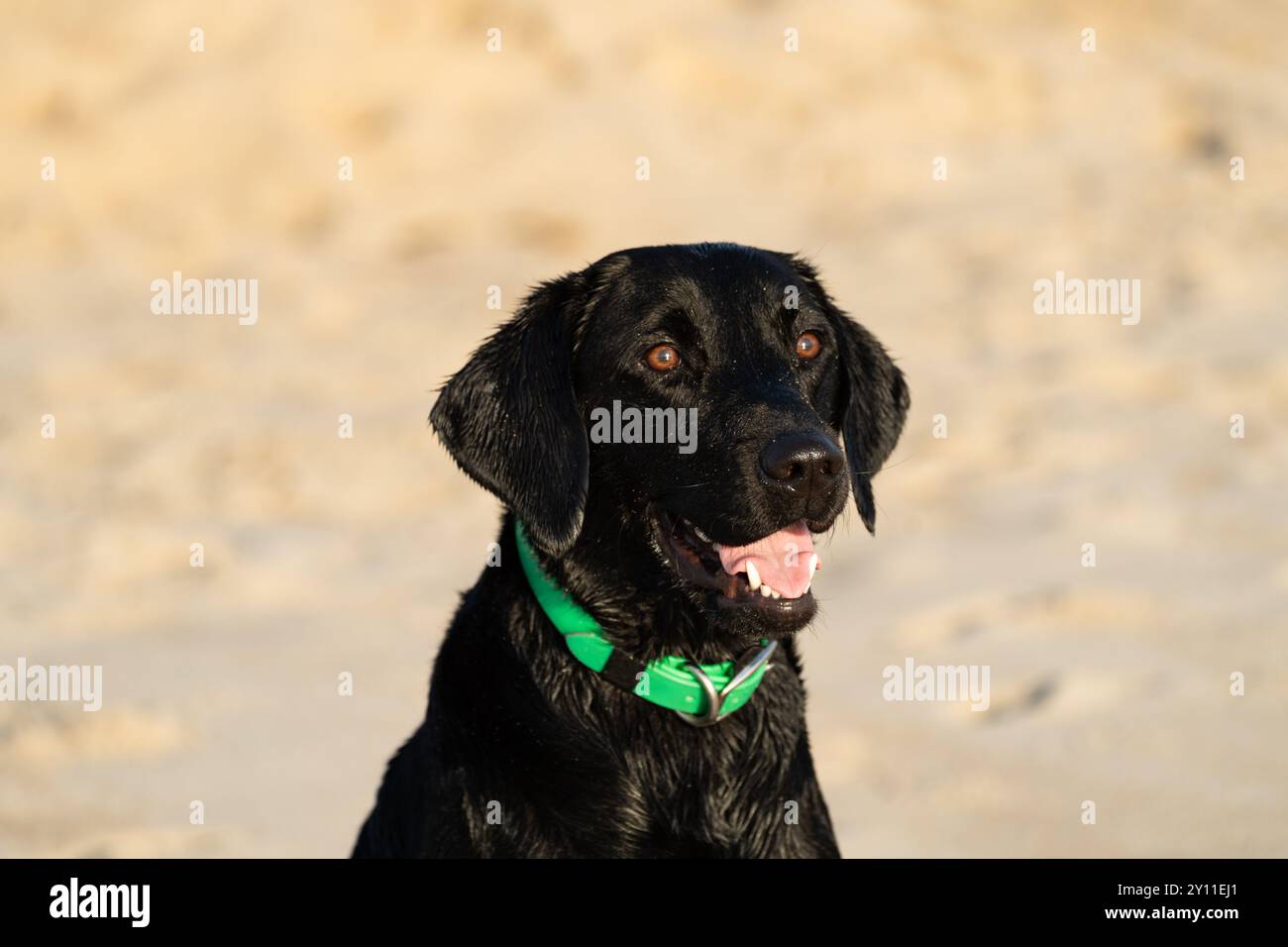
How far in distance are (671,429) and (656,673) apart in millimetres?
667

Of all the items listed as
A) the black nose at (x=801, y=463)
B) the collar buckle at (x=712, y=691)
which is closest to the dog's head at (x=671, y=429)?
the black nose at (x=801, y=463)

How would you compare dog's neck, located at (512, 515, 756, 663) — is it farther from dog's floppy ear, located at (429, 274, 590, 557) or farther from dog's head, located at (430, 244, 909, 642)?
dog's floppy ear, located at (429, 274, 590, 557)

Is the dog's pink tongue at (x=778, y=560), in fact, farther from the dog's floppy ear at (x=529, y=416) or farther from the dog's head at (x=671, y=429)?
the dog's floppy ear at (x=529, y=416)

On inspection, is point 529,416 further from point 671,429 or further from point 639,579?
point 639,579

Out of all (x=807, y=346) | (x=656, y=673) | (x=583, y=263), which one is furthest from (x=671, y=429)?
(x=583, y=263)

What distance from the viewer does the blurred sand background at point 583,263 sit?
10.1 m

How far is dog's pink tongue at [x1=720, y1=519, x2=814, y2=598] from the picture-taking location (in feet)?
16.9

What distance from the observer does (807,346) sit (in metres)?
5.52

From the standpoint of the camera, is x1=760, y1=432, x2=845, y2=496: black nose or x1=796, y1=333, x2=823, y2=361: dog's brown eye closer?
x1=760, y1=432, x2=845, y2=496: black nose

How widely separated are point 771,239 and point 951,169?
217 cm

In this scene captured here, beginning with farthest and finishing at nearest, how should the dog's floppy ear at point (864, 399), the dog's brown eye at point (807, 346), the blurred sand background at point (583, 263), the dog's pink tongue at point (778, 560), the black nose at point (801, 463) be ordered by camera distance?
1. the blurred sand background at point (583, 263)
2. the dog's floppy ear at point (864, 399)
3. the dog's brown eye at point (807, 346)
4. the dog's pink tongue at point (778, 560)
5. the black nose at point (801, 463)

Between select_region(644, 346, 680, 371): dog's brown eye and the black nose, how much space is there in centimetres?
42

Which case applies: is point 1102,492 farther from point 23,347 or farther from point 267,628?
point 23,347

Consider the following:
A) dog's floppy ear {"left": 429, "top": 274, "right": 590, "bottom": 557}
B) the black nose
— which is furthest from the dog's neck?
the black nose
